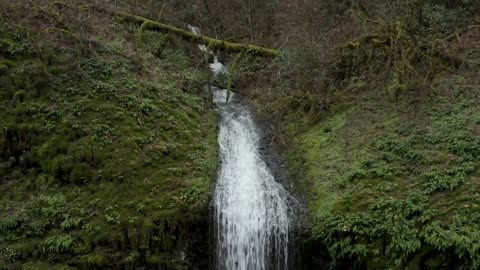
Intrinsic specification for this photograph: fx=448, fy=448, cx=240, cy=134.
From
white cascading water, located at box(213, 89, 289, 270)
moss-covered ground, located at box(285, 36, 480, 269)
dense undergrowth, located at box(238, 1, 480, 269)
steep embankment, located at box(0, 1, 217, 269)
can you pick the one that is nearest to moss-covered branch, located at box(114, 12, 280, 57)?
dense undergrowth, located at box(238, 1, 480, 269)

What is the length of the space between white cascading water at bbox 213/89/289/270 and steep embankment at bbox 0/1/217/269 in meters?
0.45

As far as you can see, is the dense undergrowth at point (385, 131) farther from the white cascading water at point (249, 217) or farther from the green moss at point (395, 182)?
the white cascading water at point (249, 217)

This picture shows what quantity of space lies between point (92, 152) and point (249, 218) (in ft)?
13.7

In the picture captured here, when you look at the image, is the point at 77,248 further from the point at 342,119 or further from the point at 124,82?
the point at 342,119

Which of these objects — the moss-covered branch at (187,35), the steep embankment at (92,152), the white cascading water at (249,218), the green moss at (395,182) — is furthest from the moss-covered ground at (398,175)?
the moss-covered branch at (187,35)

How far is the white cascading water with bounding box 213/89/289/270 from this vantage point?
1030 cm

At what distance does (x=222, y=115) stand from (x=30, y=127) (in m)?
6.12

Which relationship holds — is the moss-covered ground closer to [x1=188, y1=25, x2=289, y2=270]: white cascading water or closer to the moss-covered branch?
[x1=188, y1=25, x2=289, y2=270]: white cascading water

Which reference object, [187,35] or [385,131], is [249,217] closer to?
[385,131]

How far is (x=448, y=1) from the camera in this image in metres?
16.6

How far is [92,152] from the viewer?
436 inches

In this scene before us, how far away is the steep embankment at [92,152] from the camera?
9.62 m

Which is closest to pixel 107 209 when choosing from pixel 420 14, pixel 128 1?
pixel 420 14

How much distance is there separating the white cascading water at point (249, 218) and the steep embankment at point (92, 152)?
1.48 feet
